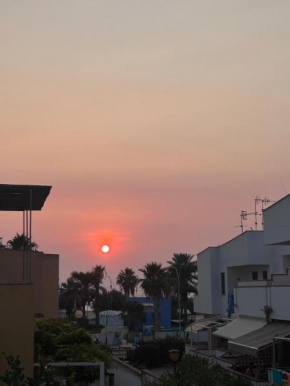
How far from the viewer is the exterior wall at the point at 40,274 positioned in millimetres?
24950

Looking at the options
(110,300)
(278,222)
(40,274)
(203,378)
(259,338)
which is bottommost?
Answer: (203,378)

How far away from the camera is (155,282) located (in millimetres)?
77000

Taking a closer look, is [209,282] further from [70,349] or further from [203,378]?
[70,349]

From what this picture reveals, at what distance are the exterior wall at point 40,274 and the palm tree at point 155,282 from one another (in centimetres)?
4701

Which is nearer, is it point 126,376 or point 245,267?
point 126,376

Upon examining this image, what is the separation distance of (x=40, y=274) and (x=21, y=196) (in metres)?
11.4

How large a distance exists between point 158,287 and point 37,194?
204ft

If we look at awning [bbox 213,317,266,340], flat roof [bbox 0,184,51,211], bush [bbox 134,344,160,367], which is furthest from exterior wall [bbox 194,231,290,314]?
flat roof [bbox 0,184,51,211]

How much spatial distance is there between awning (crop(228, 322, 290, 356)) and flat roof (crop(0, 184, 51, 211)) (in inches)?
408

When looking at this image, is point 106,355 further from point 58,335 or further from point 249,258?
point 249,258

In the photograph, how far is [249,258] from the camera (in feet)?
133

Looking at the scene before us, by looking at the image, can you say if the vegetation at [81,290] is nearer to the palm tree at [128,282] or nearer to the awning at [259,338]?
the palm tree at [128,282]

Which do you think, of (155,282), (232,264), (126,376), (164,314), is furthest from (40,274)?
(164,314)


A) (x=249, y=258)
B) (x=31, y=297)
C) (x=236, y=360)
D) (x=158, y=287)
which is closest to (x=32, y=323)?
(x=31, y=297)
